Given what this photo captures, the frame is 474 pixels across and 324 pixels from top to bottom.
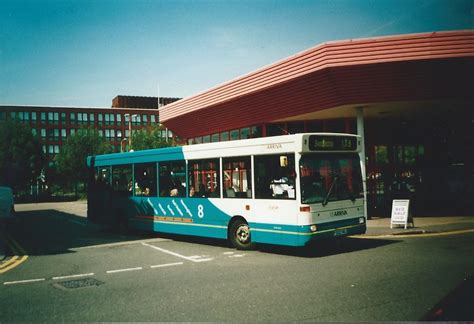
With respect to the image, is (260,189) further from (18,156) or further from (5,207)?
(18,156)

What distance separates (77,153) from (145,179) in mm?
47853

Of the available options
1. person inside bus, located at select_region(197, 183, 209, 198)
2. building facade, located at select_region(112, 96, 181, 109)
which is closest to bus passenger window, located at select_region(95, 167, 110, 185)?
person inside bus, located at select_region(197, 183, 209, 198)

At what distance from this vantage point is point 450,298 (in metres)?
2.94

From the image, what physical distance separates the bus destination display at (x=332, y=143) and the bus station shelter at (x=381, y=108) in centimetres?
524

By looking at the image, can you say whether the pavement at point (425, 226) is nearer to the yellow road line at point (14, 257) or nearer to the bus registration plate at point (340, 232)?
the bus registration plate at point (340, 232)

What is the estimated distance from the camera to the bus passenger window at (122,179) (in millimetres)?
16103

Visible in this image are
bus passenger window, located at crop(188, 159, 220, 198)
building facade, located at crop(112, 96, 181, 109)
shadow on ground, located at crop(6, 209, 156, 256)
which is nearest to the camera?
bus passenger window, located at crop(188, 159, 220, 198)

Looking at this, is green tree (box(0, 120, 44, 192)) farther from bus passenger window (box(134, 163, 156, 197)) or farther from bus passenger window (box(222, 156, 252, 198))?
bus passenger window (box(222, 156, 252, 198))

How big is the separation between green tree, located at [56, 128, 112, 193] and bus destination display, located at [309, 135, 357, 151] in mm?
51922

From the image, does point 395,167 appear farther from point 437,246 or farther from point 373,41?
point 437,246

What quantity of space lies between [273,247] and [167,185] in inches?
161

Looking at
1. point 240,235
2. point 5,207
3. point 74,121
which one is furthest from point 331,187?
point 74,121

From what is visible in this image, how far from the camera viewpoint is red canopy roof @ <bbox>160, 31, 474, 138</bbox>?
15102 millimetres

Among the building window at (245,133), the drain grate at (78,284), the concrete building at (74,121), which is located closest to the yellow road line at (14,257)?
the drain grate at (78,284)
